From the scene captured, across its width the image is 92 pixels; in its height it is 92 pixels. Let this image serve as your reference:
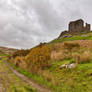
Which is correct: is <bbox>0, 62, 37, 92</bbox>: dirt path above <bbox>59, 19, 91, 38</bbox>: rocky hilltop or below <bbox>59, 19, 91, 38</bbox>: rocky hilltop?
below

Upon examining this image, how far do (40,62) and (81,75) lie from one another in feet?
18.0

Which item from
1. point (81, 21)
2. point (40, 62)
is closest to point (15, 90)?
point (40, 62)

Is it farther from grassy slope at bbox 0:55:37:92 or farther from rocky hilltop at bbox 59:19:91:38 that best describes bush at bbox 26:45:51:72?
rocky hilltop at bbox 59:19:91:38

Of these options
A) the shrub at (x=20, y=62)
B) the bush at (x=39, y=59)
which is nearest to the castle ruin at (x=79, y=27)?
the shrub at (x=20, y=62)

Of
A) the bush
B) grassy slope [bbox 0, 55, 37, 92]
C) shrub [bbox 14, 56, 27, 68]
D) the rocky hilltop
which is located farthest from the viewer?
the rocky hilltop

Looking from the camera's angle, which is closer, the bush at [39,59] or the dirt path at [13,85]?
the dirt path at [13,85]

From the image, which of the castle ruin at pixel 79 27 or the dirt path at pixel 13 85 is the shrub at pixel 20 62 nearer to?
the dirt path at pixel 13 85

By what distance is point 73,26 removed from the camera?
89188mm

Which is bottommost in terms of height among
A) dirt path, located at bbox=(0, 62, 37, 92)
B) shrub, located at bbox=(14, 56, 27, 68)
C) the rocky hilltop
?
dirt path, located at bbox=(0, 62, 37, 92)

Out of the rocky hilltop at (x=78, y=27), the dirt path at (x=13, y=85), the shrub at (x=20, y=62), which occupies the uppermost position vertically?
the rocky hilltop at (x=78, y=27)

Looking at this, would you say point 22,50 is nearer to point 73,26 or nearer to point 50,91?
point 50,91

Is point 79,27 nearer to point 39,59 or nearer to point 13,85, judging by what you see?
point 39,59

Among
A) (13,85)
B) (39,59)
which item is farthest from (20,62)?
(13,85)

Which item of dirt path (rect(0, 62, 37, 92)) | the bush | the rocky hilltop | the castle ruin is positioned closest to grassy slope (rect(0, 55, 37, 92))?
dirt path (rect(0, 62, 37, 92))
